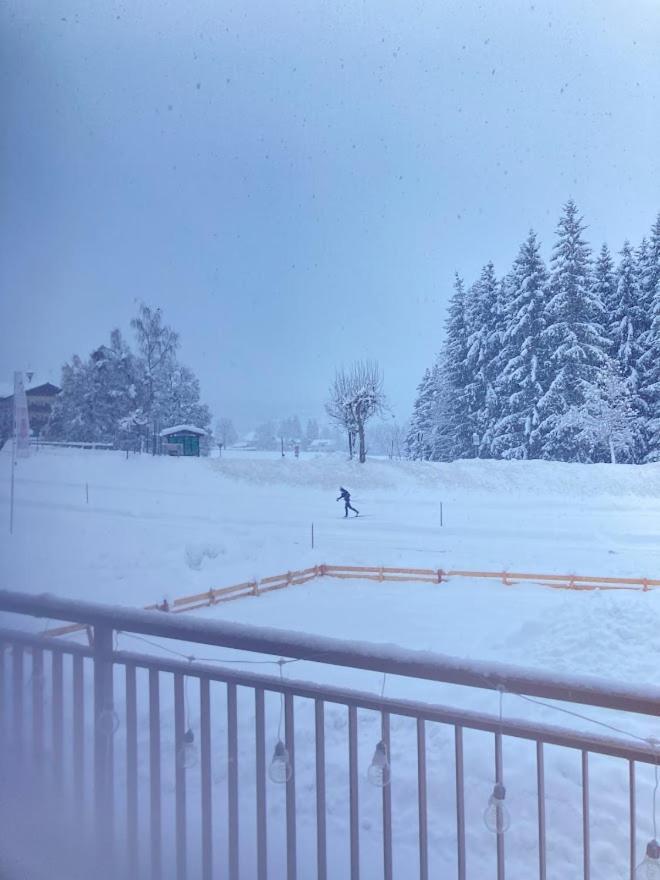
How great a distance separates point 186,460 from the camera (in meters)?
2.71

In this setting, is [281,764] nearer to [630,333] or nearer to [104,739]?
[104,739]

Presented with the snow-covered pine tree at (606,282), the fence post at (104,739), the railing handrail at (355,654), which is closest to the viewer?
the railing handrail at (355,654)

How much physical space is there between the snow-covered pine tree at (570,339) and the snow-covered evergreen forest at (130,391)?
4.06 ft

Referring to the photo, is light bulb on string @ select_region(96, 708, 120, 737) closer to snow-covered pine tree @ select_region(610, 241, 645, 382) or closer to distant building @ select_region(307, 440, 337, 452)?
distant building @ select_region(307, 440, 337, 452)

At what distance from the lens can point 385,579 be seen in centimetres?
289

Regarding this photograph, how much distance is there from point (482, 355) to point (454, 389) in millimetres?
161

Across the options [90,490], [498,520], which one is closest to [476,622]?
[498,520]

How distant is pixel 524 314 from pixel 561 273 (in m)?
0.19

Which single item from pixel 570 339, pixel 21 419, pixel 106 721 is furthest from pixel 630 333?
pixel 21 419

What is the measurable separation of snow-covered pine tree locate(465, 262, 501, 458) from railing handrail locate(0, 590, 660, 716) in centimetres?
157

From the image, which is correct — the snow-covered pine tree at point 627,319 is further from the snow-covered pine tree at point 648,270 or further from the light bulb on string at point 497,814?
the light bulb on string at point 497,814

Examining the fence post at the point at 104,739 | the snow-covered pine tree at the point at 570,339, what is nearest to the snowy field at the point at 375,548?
the snow-covered pine tree at the point at 570,339

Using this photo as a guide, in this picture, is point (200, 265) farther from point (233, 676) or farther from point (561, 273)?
point (233, 676)

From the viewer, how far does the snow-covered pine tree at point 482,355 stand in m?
2.63
